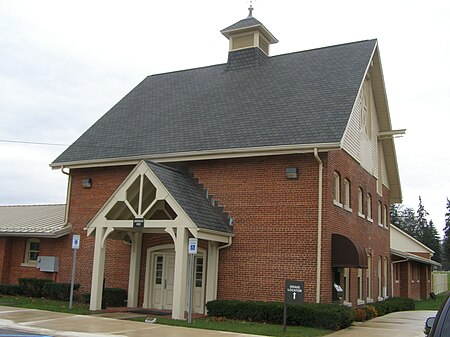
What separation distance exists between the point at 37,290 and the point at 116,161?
6268 millimetres

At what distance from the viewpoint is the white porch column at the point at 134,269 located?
20484mm

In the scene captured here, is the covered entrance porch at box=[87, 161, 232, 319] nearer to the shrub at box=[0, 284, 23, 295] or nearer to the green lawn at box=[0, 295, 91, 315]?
the green lawn at box=[0, 295, 91, 315]

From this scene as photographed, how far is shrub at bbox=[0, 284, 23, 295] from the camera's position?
22359 millimetres

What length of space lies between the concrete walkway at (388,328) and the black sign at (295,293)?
4.32 feet

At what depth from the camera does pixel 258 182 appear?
1906cm

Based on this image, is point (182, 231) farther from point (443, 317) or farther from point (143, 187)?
point (443, 317)

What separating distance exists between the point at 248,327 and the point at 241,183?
232 inches

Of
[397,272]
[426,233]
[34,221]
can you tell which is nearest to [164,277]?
[34,221]

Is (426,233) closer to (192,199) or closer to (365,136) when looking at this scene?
(365,136)

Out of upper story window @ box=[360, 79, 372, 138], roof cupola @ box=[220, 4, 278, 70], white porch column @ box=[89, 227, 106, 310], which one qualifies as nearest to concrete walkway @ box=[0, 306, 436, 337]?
white porch column @ box=[89, 227, 106, 310]

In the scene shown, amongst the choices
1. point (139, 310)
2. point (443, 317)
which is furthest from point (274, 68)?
point (443, 317)

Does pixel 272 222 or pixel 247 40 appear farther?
pixel 247 40

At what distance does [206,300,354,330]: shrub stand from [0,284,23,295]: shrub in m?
9.54

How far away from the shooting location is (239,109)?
861 inches
